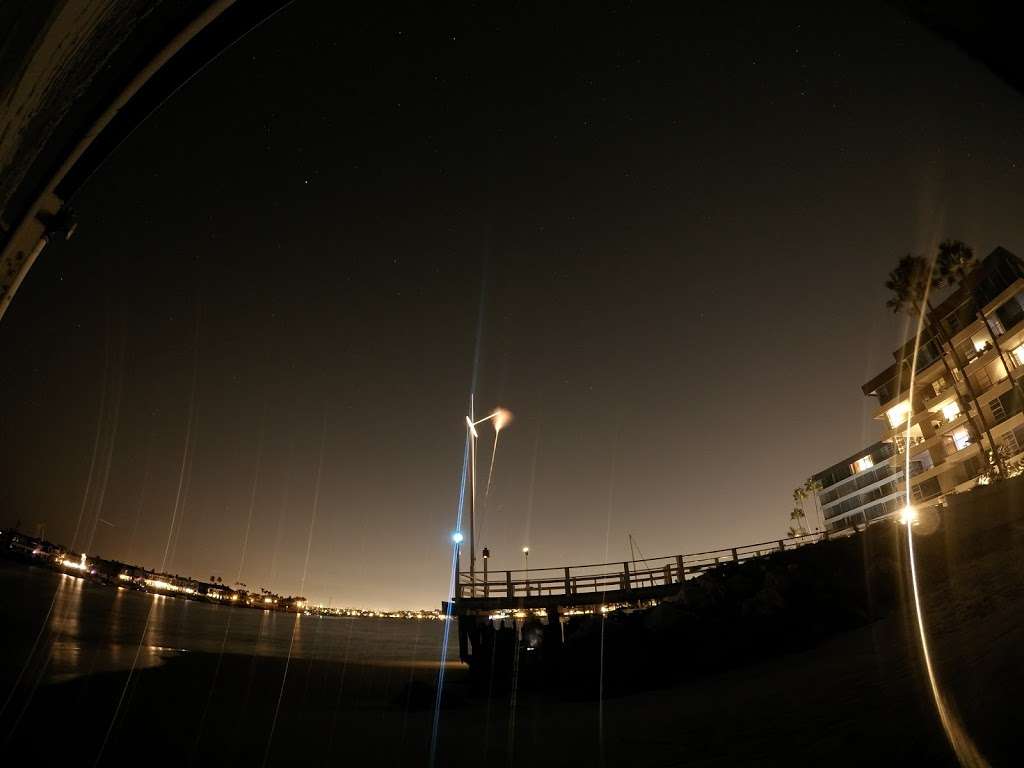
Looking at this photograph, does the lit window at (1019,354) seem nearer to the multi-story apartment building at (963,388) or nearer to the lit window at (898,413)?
the multi-story apartment building at (963,388)

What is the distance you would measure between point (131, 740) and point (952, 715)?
14.1m

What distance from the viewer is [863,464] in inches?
3401

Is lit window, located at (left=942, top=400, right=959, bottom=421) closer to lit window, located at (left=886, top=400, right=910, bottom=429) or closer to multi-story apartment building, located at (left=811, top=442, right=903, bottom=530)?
lit window, located at (left=886, top=400, right=910, bottom=429)

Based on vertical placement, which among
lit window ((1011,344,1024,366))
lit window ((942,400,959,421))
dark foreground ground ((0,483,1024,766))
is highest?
lit window ((942,400,959,421))

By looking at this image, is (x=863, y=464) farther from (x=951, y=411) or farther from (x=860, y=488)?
(x=951, y=411)

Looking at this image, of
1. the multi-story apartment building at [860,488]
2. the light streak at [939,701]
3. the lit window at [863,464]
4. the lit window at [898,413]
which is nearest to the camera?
the light streak at [939,701]

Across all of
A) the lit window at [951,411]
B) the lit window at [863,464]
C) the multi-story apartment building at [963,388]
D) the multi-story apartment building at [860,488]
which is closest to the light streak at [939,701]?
the multi-story apartment building at [963,388]

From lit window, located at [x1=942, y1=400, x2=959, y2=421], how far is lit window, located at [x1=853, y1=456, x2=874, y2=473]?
4010 centimetres

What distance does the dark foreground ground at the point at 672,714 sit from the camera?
5.95 metres

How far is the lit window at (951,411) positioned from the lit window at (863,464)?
1579 inches

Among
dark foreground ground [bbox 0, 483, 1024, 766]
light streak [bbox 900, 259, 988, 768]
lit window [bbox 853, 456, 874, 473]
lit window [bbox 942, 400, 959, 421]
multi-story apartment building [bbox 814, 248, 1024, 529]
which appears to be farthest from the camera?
lit window [bbox 853, 456, 874, 473]

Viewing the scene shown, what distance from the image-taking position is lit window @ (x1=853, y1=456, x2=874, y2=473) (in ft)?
280

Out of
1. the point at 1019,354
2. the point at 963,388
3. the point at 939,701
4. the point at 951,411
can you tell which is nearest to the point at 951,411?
the point at 951,411

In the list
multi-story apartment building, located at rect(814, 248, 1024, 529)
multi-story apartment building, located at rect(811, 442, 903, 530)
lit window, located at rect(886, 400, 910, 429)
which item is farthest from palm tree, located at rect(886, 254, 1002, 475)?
multi-story apartment building, located at rect(811, 442, 903, 530)
